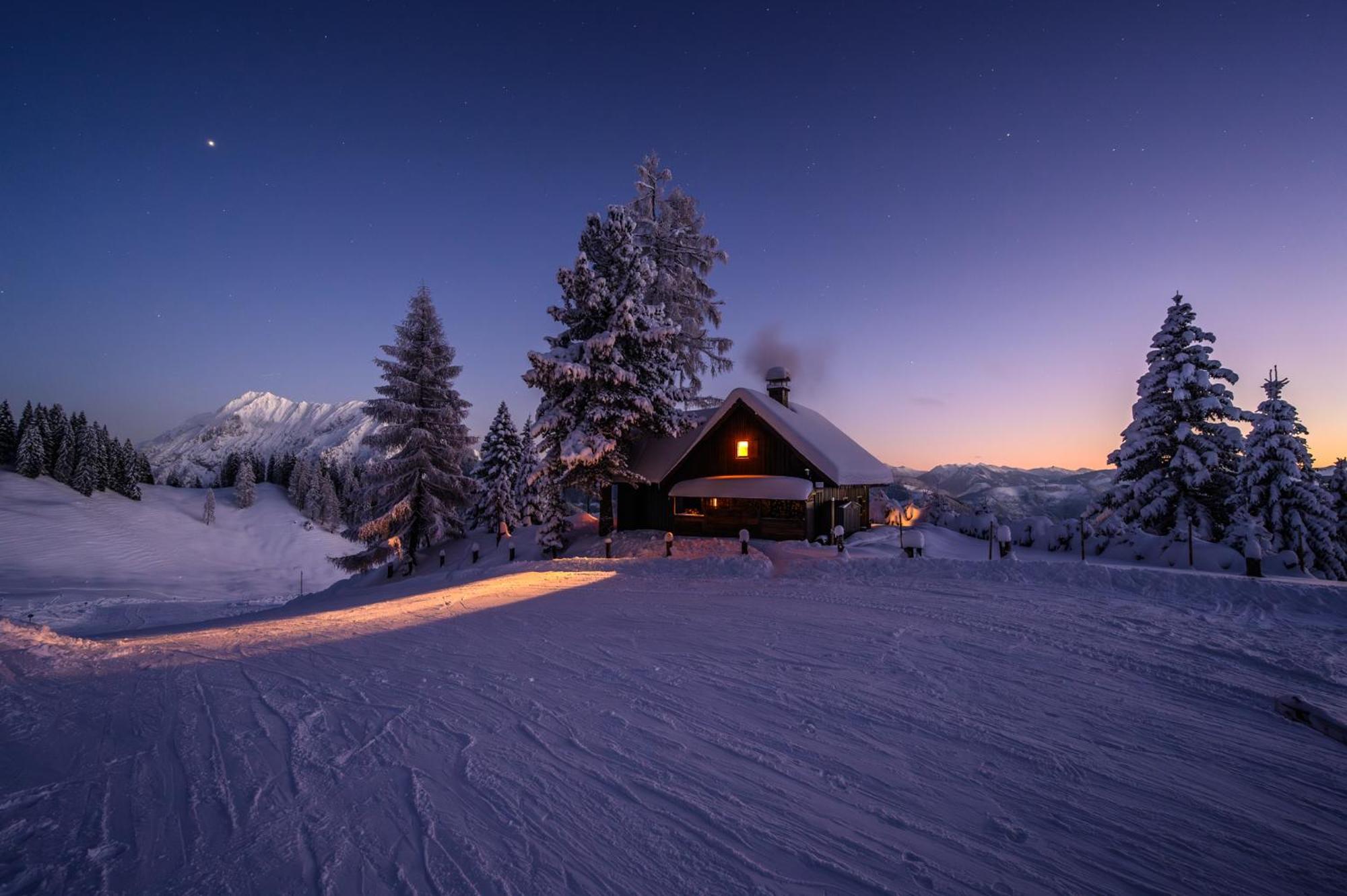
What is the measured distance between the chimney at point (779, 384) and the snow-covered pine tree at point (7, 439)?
264ft

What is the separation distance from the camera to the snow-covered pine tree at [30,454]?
5247cm

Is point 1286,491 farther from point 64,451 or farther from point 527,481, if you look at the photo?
point 64,451

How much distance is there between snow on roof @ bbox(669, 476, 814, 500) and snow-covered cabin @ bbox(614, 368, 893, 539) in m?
0.03

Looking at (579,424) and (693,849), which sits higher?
(579,424)

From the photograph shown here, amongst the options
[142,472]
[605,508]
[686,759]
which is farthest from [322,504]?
[686,759]

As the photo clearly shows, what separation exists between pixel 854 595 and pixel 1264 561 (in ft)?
46.1

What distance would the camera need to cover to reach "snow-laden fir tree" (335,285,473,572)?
830 inches

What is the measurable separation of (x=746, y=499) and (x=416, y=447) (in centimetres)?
1430

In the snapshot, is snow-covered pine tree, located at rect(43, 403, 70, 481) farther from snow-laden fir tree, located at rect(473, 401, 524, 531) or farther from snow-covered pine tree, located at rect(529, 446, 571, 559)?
snow-covered pine tree, located at rect(529, 446, 571, 559)

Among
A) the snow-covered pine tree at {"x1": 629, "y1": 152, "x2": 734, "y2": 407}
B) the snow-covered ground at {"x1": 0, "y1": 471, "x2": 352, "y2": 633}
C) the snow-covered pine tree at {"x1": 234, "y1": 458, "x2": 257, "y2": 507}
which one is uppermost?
the snow-covered pine tree at {"x1": 629, "y1": 152, "x2": 734, "y2": 407}

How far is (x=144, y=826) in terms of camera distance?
9.85 ft

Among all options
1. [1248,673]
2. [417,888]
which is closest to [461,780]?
[417,888]

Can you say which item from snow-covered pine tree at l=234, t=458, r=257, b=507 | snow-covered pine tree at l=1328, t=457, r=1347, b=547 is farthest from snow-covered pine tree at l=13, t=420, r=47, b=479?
snow-covered pine tree at l=1328, t=457, r=1347, b=547

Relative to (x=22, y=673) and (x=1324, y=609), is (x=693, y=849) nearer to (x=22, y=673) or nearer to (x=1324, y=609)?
(x=22, y=673)
